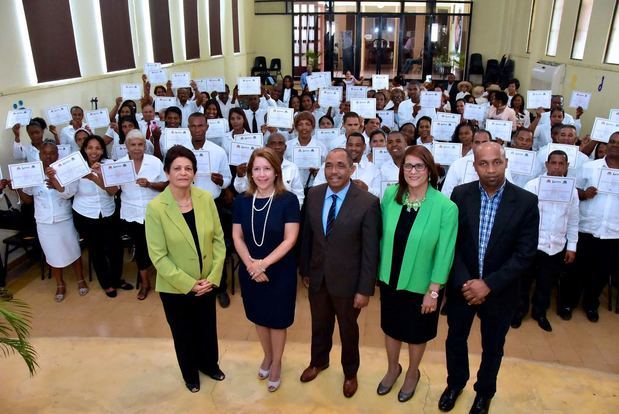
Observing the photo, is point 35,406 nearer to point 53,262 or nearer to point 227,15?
point 53,262

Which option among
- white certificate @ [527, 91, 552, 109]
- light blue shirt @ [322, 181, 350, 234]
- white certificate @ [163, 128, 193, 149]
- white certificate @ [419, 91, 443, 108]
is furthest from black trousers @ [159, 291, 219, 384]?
white certificate @ [527, 91, 552, 109]

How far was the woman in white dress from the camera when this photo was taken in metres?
4.10

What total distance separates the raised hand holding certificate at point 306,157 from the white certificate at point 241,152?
1.16ft

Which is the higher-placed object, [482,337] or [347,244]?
[347,244]

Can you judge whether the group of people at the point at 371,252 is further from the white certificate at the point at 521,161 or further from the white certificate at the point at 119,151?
the white certificate at the point at 119,151

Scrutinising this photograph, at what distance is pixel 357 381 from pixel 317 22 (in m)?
15.4

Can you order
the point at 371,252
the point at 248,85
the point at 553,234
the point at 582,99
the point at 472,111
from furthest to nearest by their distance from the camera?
the point at 248,85 < the point at 582,99 < the point at 472,111 < the point at 553,234 < the point at 371,252

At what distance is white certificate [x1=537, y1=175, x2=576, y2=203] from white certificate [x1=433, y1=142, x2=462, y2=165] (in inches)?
39.5

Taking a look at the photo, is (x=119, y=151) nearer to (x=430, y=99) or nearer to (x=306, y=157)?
(x=306, y=157)

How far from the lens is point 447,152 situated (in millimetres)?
4414

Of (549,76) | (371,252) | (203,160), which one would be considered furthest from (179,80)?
(549,76)

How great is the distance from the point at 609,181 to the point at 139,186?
3727 millimetres

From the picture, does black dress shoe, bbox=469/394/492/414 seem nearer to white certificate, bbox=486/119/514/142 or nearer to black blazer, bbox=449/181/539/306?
black blazer, bbox=449/181/539/306

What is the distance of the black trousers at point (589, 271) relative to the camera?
3.85 metres
